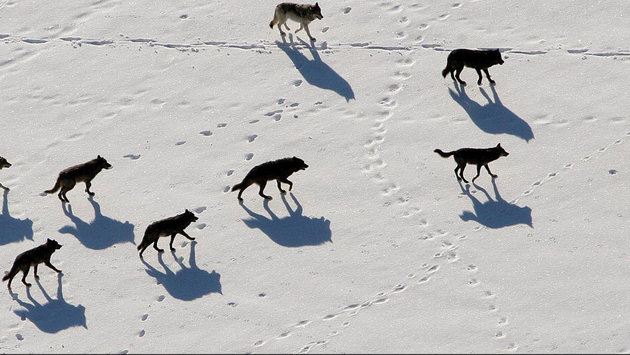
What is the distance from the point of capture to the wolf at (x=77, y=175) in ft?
55.6

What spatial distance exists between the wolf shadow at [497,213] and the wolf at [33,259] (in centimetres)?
Answer: 716

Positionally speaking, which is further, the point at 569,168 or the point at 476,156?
the point at 569,168

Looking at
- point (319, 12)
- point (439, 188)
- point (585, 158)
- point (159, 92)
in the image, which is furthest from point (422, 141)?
point (159, 92)

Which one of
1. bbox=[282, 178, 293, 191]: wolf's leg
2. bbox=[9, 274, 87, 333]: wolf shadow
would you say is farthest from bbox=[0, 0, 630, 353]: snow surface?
bbox=[282, 178, 293, 191]: wolf's leg

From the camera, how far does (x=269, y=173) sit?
54.7ft

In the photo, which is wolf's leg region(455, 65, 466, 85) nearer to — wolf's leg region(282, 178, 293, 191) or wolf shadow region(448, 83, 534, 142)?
wolf shadow region(448, 83, 534, 142)

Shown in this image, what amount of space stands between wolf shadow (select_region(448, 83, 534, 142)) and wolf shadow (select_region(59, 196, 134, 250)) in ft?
23.7

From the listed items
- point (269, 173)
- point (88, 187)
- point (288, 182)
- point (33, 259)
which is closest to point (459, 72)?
point (288, 182)

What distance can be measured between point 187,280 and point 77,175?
130 inches

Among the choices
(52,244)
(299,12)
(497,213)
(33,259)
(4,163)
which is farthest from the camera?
(299,12)

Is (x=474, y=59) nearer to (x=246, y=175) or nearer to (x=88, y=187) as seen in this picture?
(x=246, y=175)

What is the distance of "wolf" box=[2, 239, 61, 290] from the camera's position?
1516 centimetres

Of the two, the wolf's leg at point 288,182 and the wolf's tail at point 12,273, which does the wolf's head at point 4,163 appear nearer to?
the wolf's tail at point 12,273

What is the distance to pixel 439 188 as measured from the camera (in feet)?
55.3
